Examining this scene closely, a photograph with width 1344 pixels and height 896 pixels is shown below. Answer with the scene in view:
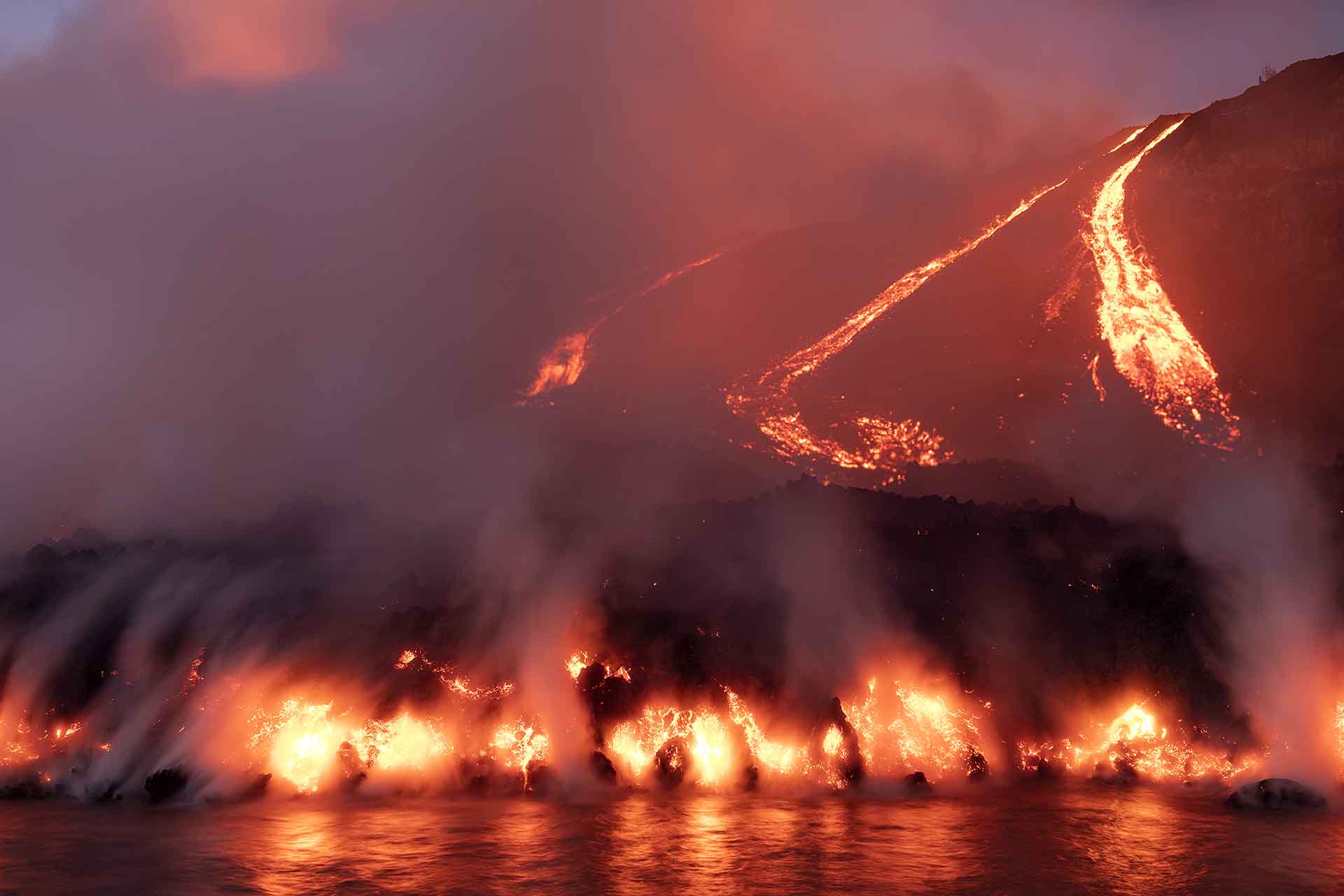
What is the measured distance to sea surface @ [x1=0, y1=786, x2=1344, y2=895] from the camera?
2334cm

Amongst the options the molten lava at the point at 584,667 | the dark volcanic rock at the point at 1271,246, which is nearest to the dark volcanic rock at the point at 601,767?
the molten lava at the point at 584,667

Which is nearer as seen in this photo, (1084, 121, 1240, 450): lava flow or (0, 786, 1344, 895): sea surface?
(0, 786, 1344, 895): sea surface

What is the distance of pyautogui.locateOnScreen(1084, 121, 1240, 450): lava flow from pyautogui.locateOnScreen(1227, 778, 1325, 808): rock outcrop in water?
23670 mm

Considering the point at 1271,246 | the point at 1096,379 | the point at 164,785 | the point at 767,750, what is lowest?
the point at 164,785

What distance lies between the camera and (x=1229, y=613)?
39.2m

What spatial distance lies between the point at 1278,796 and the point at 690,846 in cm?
1675

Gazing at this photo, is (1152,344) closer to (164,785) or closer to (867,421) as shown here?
(867,421)

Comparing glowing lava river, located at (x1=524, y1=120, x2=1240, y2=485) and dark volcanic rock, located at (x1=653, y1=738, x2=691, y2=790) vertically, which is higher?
glowing lava river, located at (x1=524, y1=120, x2=1240, y2=485)

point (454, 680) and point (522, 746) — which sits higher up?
point (454, 680)

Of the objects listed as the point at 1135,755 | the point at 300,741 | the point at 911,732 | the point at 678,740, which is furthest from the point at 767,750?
the point at 300,741

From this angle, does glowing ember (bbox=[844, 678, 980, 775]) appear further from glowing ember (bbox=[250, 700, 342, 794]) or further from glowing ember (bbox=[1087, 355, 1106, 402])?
glowing ember (bbox=[1087, 355, 1106, 402])

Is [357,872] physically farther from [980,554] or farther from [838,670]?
[980,554]

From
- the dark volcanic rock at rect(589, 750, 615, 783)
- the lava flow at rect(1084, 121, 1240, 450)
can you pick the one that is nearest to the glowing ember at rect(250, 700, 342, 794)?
the dark volcanic rock at rect(589, 750, 615, 783)

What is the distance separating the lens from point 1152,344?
5416 cm
